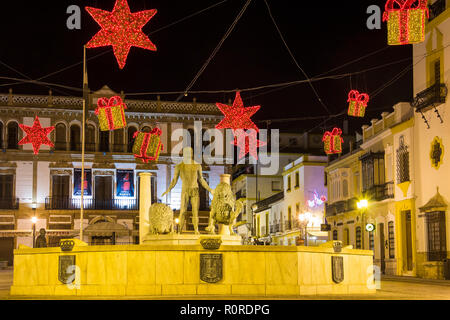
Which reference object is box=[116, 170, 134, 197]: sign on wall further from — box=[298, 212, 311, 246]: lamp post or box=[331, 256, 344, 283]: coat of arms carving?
box=[331, 256, 344, 283]: coat of arms carving

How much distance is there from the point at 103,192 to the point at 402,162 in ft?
84.8

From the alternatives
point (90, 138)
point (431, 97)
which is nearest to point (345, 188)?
point (431, 97)

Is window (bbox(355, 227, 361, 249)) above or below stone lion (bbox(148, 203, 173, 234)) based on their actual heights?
below

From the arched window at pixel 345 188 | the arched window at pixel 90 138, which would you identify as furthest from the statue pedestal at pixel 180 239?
the arched window at pixel 90 138

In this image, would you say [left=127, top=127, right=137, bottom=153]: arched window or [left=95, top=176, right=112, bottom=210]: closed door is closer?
[left=95, top=176, right=112, bottom=210]: closed door

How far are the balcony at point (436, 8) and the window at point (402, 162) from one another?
6.82m

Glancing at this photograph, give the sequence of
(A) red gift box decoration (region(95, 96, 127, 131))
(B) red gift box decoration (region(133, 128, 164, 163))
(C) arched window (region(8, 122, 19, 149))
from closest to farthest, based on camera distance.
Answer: (A) red gift box decoration (region(95, 96, 127, 131)) → (B) red gift box decoration (region(133, 128, 164, 163)) → (C) arched window (region(8, 122, 19, 149))

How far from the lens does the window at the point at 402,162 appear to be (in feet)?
109

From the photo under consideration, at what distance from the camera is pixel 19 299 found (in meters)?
14.7

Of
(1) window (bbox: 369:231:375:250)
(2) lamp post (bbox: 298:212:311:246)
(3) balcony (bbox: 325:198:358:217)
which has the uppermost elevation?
(3) balcony (bbox: 325:198:358:217)

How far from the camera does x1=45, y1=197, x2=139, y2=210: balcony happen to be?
1965 inches

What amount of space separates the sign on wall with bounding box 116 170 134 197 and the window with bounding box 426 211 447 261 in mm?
27183

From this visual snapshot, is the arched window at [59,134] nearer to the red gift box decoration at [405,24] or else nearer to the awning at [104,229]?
the awning at [104,229]

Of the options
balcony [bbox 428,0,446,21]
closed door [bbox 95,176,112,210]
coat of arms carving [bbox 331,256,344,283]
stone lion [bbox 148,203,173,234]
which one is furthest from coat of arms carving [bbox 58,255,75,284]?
closed door [bbox 95,176,112,210]
